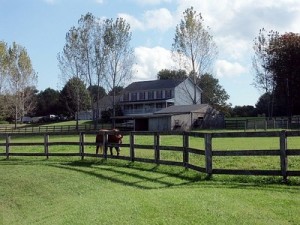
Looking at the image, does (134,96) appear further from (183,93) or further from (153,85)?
(183,93)

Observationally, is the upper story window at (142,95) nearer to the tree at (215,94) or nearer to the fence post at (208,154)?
the tree at (215,94)

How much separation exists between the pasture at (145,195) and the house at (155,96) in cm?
6566

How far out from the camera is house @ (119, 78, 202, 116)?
81.4 meters

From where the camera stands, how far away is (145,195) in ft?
29.4

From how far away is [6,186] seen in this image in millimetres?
11969

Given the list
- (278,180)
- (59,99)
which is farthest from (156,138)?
(59,99)

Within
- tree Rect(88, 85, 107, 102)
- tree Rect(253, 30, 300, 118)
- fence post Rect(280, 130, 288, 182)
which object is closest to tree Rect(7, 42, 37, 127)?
tree Rect(88, 85, 107, 102)

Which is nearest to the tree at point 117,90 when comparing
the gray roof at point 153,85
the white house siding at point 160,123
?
the white house siding at point 160,123

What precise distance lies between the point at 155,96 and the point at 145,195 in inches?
2957

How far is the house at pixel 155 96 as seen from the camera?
81.4 m

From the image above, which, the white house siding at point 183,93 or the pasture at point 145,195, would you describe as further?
the white house siding at point 183,93

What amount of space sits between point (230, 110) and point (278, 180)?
9531cm

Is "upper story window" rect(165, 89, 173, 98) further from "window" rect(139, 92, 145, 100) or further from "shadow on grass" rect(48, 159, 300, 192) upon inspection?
"shadow on grass" rect(48, 159, 300, 192)

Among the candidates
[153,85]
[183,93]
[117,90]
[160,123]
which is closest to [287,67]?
[160,123]
